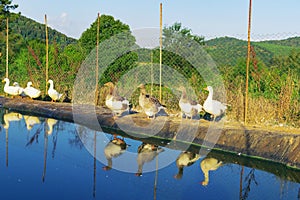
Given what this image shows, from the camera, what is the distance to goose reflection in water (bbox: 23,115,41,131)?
28.5 ft

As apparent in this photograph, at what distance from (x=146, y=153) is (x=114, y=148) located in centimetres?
64

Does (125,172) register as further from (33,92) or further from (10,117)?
(33,92)

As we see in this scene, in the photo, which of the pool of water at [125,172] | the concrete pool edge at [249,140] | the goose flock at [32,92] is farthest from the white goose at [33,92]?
the pool of water at [125,172]

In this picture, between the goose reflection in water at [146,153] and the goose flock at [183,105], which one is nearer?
the goose reflection in water at [146,153]

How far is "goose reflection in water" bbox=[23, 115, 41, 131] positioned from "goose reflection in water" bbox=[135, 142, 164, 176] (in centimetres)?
277

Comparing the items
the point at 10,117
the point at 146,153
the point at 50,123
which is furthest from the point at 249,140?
the point at 10,117

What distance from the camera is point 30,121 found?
9328 millimetres

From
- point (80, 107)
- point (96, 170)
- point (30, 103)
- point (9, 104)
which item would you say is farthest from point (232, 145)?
point (9, 104)

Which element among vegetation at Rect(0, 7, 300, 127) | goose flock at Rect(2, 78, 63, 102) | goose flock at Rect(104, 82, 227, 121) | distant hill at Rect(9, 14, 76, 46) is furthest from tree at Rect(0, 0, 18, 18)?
distant hill at Rect(9, 14, 76, 46)

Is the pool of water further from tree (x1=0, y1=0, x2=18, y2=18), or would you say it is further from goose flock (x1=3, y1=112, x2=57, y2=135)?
tree (x1=0, y1=0, x2=18, y2=18)

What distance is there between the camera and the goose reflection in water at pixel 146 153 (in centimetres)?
596

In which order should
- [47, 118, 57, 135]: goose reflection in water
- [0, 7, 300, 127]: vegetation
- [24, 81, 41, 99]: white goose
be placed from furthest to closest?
[24, 81, 41, 99]: white goose, [47, 118, 57, 135]: goose reflection in water, [0, 7, 300, 127]: vegetation

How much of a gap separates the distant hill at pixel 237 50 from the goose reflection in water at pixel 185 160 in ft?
12.0

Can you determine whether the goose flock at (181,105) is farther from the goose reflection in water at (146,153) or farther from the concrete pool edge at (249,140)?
the goose reflection in water at (146,153)
